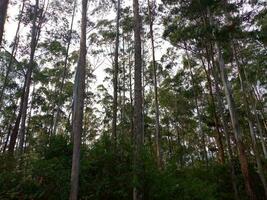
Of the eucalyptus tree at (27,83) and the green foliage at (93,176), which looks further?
the eucalyptus tree at (27,83)

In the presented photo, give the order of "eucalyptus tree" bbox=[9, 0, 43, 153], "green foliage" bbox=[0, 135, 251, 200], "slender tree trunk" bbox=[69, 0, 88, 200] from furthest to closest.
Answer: "eucalyptus tree" bbox=[9, 0, 43, 153] < "green foliage" bbox=[0, 135, 251, 200] < "slender tree trunk" bbox=[69, 0, 88, 200]

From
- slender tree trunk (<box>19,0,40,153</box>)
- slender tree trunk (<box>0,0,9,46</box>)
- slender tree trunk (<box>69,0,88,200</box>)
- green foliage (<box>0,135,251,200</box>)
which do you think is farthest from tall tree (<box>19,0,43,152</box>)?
slender tree trunk (<box>0,0,9,46</box>)

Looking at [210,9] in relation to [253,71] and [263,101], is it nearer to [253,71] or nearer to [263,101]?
[253,71]

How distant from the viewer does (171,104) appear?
23453 millimetres

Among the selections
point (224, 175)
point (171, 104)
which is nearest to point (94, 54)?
point (171, 104)

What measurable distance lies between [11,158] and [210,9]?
32.6ft

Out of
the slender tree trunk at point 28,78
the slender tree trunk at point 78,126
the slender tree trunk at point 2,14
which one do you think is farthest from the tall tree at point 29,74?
the slender tree trunk at point 2,14

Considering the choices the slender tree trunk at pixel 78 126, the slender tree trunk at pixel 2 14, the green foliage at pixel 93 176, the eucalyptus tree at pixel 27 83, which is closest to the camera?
the slender tree trunk at pixel 2 14

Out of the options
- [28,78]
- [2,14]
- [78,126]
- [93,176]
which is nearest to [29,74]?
[28,78]

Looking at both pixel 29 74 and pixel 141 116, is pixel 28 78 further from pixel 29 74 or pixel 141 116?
pixel 141 116

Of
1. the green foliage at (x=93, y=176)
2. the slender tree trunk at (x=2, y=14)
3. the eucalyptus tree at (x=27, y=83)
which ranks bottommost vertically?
the green foliage at (x=93, y=176)

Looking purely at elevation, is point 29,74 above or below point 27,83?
above

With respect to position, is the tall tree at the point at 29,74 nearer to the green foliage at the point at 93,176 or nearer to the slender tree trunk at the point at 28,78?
the slender tree trunk at the point at 28,78

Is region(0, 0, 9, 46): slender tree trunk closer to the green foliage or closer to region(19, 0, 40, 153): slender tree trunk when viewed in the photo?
the green foliage
